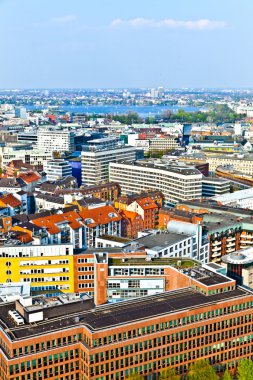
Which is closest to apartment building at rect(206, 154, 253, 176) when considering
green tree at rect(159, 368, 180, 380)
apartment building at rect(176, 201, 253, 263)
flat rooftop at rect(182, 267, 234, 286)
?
apartment building at rect(176, 201, 253, 263)

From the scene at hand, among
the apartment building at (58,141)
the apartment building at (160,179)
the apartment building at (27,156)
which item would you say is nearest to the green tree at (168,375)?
the apartment building at (160,179)

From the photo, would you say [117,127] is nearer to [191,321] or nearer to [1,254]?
[1,254]

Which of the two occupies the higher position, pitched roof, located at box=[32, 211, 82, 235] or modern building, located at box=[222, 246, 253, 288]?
pitched roof, located at box=[32, 211, 82, 235]

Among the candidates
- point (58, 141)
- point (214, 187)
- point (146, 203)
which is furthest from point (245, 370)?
point (58, 141)

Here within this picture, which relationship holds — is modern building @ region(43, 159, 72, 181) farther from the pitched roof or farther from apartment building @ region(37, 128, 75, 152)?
the pitched roof

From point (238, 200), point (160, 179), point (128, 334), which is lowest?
point (238, 200)

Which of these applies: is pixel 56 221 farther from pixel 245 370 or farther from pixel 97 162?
pixel 97 162
